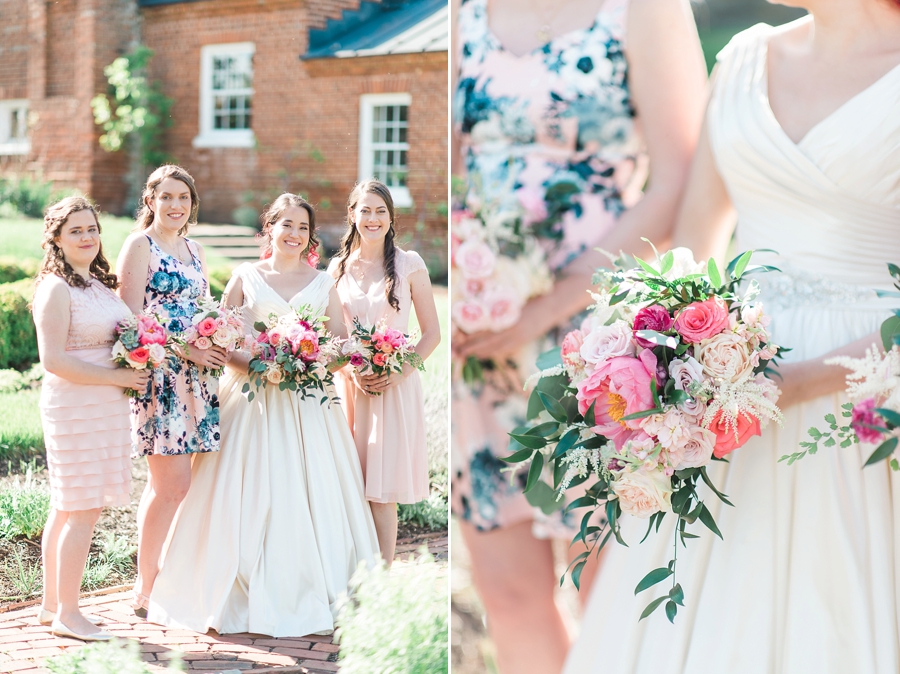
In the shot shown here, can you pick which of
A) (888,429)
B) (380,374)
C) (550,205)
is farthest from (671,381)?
(380,374)

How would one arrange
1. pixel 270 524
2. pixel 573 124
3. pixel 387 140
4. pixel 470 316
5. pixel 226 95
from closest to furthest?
pixel 573 124 < pixel 470 316 < pixel 270 524 < pixel 387 140 < pixel 226 95

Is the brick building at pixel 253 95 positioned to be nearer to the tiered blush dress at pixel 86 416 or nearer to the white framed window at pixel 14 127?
the white framed window at pixel 14 127

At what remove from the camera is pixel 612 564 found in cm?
178

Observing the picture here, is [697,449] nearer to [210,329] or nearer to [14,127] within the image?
[210,329]

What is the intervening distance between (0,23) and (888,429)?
313 cm

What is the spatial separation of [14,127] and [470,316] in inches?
80.6

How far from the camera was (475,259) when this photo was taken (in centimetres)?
177

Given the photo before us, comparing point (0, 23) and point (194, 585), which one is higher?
point (0, 23)

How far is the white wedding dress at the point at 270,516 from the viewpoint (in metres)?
2.50

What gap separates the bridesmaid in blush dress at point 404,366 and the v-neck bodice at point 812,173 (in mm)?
1140

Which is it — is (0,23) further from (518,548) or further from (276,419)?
(518,548)

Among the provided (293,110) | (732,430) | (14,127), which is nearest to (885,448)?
(732,430)

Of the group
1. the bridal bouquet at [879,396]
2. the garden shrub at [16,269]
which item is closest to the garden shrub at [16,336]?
the garden shrub at [16,269]

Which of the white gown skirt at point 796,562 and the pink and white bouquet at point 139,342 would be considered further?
the pink and white bouquet at point 139,342
